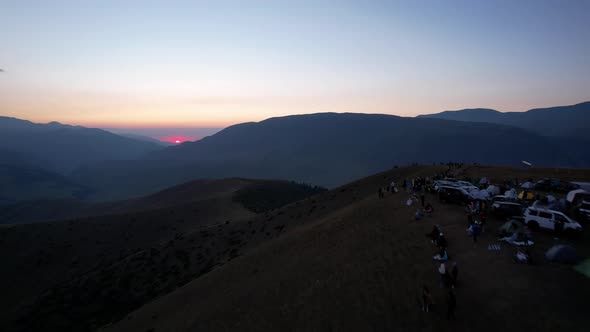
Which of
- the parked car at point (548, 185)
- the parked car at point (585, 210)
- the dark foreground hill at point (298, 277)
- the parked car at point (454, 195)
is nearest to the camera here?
the dark foreground hill at point (298, 277)

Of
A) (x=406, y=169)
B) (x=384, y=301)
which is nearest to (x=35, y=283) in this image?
(x=384, y=301)

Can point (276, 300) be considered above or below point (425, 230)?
below

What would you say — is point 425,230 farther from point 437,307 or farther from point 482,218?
point 437,307

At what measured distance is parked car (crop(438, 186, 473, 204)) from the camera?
2233cm

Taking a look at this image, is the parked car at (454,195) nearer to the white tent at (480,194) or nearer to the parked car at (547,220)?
the white tent at (480,194)

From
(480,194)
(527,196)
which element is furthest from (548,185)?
(480,194)

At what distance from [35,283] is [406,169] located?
4938 centimetres

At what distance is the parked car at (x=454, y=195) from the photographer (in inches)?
879

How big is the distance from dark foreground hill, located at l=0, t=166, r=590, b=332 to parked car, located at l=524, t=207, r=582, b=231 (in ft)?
2.58

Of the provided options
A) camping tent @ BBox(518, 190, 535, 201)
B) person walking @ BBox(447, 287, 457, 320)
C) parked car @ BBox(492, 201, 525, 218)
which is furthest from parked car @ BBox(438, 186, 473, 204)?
person walking @ BBox(447, 287, 457, 320)

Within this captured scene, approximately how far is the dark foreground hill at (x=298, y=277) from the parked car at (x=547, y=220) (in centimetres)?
79

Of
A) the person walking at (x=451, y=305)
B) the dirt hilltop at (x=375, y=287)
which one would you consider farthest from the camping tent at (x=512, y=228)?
the person walking at (x=451, y=305)

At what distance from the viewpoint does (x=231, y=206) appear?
185 feet

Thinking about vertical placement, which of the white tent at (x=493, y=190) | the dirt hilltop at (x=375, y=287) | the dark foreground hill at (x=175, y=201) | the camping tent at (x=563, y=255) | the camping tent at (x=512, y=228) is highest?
the white tent at (x=493, y=190)
